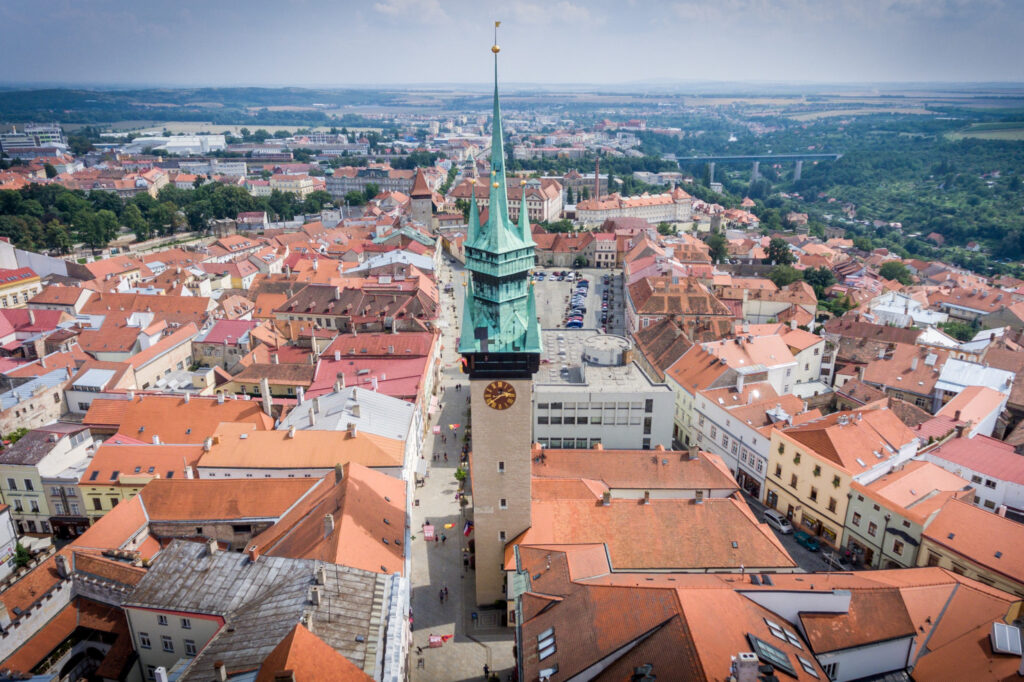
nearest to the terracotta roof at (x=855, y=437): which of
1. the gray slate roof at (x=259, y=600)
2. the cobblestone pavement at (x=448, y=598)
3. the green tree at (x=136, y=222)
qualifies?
the cobblestone pavement at (x=448, y=598)

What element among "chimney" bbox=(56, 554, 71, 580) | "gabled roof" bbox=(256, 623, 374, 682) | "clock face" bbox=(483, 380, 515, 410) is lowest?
"chimney" bbox=(56, 554, 71, 580)

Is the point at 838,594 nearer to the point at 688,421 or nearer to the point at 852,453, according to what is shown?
the point at 852,453

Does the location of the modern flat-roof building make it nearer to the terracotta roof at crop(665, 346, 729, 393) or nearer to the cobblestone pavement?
the terracotta roof at crop(665, 346, 729, 393)

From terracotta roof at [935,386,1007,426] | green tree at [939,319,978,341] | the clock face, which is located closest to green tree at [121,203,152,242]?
the clock face

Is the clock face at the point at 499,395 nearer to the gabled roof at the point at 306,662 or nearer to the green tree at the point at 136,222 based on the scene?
the gabled roof at the point at 306,662

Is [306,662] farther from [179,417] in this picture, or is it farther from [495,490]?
[179,417]

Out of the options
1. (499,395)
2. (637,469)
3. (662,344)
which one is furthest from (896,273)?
(499,395)

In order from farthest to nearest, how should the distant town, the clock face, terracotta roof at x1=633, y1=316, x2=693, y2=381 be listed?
terracotta roof at x1=633, y1=316, x2=693, y2=381, the clock face, the distant town

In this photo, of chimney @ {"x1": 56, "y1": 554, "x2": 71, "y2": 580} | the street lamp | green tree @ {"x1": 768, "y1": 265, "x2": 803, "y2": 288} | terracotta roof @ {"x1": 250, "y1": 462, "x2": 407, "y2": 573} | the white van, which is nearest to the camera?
terracotta roof @ {"x1": 250, "y1": 462, "x2": 407, "y2": 573}
